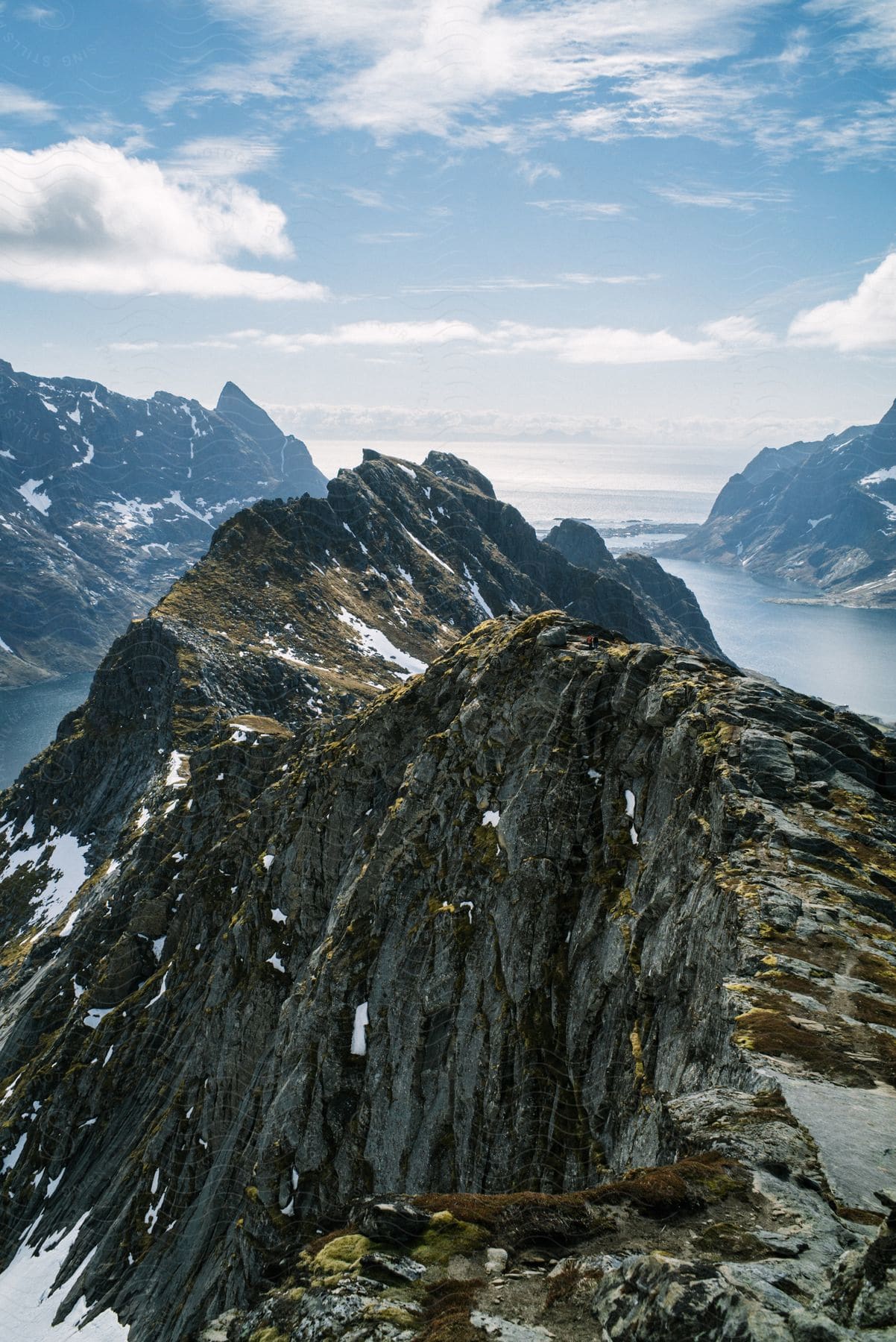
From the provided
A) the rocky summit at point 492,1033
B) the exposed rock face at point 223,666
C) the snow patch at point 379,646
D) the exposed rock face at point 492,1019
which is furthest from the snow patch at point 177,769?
the snow patch at point 379,646

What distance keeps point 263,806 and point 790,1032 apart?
51.2 m

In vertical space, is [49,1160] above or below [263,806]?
below

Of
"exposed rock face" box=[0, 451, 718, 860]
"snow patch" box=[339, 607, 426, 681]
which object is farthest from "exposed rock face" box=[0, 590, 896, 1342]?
"snow patch" box=[339, 607, 426, 681]

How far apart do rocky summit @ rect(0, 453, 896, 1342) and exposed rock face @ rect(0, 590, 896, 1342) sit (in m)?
0.12

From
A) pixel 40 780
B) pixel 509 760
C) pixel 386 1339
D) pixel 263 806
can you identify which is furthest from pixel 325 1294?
pixel 40 780

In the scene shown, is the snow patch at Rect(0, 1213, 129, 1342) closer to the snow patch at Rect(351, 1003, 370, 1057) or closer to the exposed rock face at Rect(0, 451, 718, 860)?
the snow patch at Rect(351, 1003, 370, 1057)

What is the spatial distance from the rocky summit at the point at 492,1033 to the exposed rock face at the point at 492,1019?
0.12 metres

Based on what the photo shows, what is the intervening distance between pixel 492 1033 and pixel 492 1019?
1.86ft

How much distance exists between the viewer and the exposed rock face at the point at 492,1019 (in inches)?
563

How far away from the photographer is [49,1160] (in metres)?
62.4

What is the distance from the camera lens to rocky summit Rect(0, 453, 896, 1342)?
13969 mm

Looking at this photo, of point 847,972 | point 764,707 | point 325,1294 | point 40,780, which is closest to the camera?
point 325,1294

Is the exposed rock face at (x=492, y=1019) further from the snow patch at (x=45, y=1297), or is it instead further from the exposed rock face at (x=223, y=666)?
the exposed rock face at (x=223, y=666)

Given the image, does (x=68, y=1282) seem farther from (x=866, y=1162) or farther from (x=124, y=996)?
(x=866, y=1162)
